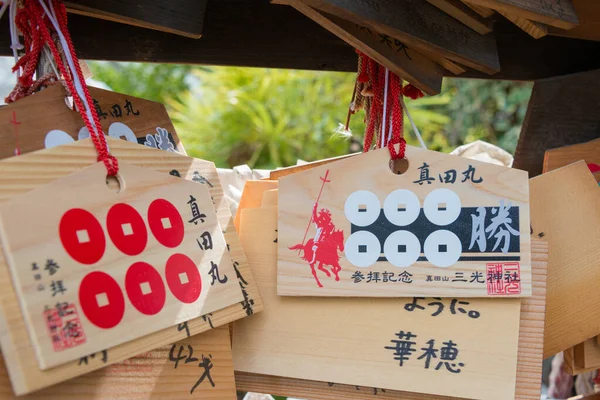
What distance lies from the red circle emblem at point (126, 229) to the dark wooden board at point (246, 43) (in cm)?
43

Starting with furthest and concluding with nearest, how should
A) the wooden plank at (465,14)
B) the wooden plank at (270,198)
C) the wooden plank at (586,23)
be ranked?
the wooden plank at (586,23)
the wooden plank at (270,198)
the wooden plank at (465,14)

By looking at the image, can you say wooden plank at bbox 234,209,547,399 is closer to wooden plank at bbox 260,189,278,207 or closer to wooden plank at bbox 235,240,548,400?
wooden plank at bbox 235,240,548,400

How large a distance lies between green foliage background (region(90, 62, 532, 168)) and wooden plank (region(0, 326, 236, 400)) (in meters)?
3.65

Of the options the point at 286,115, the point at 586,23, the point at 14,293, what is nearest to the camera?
the point at 14,293

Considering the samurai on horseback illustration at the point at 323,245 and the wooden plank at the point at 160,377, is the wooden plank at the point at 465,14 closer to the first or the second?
the samurai on horseback illustration at the point at 323,245

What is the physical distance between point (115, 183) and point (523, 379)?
0.62 metres

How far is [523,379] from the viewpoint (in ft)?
2.80

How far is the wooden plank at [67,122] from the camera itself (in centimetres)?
75

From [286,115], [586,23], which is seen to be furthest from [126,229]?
[286,115]

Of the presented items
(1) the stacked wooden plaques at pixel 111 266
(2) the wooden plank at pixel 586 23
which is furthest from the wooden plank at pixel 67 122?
(2) the wooden plank at pixel 586 23

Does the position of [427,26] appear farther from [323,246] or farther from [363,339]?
[363,339]

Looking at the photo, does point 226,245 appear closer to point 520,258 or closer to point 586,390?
point 520,258

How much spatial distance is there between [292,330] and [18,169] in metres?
0.43

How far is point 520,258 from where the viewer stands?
831mm
